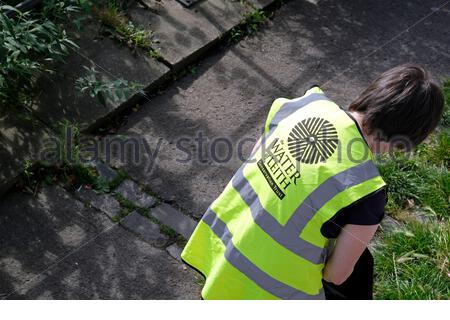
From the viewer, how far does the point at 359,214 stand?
218 centimetres

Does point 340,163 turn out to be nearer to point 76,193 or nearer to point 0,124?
point 76,193

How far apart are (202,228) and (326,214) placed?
22.9 inches

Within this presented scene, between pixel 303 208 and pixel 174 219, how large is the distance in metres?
1.71

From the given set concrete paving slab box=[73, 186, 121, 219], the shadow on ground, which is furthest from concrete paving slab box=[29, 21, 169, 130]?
the shadow on ground

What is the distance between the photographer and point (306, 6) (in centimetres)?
533

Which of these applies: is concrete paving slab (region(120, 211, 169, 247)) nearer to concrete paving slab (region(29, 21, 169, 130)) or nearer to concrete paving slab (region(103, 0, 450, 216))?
concrete paving slab (region(103, 0, 450, 216))

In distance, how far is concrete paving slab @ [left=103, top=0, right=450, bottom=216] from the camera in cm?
405

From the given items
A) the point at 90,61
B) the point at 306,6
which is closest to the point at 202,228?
the point at 90,61

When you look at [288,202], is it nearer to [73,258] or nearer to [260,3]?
[73,258]

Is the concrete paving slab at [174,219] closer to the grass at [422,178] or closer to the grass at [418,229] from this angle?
the grass at [418,229]

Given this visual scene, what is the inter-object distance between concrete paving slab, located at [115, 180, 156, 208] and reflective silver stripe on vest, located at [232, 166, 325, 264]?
1592mm

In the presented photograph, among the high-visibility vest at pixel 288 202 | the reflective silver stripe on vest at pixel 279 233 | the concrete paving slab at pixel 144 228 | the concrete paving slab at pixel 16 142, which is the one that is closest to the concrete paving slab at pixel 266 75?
the concrete paving slab at pixel 144 228

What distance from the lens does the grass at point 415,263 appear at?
3383 mm

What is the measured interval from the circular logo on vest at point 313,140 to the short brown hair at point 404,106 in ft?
0.60
